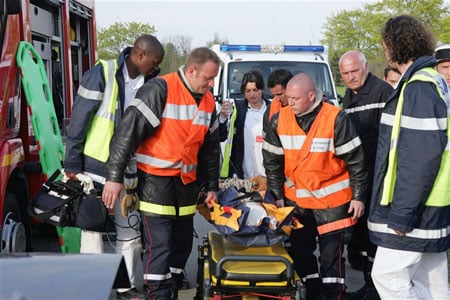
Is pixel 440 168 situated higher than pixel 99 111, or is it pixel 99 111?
pixel 99 111

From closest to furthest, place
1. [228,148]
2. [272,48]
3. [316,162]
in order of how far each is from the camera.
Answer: [316,162]
[228,148]
[272,48]

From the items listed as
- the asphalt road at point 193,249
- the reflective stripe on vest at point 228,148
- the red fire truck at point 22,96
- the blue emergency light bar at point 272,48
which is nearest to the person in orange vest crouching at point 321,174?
the asphalt road at point 193,249

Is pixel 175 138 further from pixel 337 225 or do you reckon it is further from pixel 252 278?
pixel 337 225

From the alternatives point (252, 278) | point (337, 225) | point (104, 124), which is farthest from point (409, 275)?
point (104, 124)

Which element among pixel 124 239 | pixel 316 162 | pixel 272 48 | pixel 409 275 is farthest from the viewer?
pixel 272 48

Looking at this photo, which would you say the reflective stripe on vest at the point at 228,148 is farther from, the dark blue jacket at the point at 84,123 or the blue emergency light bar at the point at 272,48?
the blue emergency light bar at the point at 272,48

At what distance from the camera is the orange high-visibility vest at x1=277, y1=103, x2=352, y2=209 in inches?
167

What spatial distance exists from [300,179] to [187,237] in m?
0.96

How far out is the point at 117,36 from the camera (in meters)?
31.6

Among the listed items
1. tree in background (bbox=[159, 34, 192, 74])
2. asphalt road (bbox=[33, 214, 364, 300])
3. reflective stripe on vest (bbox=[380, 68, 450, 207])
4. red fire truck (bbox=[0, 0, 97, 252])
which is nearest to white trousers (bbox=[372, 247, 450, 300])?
reflective stripe on vest (bbox=[380, 68, 450, 207])

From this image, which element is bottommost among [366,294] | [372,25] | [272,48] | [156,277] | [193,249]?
[193,249]

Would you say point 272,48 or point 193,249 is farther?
point 272,48

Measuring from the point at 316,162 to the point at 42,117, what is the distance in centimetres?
238

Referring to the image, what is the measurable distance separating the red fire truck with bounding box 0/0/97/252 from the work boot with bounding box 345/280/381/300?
268cm
